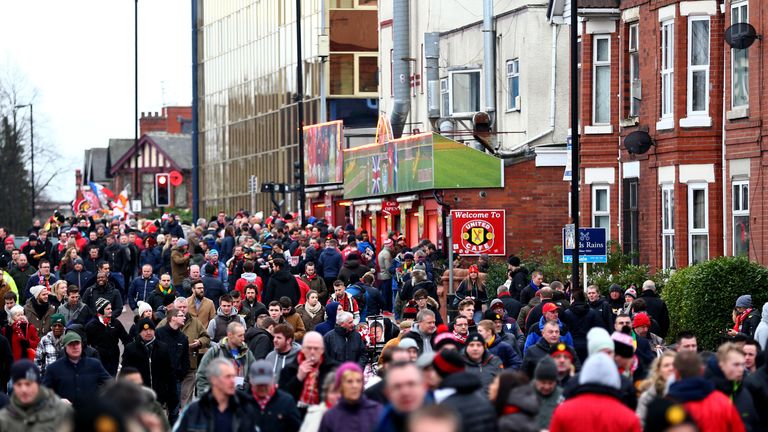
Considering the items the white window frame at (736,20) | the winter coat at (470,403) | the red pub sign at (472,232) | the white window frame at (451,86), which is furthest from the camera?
the white window frame at (451,86)

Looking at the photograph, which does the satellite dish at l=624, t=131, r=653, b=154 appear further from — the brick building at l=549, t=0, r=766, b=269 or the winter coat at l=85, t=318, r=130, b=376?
the winter coat at l=85, t=318, r=130, b=376

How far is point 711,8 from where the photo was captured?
105 ft

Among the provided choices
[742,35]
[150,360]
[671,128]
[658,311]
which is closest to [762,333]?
[658,311]

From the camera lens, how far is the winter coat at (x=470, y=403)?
10.8 metres

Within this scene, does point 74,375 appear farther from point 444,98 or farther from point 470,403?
point 444,98

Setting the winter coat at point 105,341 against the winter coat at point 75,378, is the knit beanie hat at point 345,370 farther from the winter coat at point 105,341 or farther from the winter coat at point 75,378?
the winter coat at point 105,341

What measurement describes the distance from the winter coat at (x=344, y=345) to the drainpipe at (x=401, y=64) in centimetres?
3076

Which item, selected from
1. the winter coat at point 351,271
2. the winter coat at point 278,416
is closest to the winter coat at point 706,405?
Answer: the winter coat at point 278,416

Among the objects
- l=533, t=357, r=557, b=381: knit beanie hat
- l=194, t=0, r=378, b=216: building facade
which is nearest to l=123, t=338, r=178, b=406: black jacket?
l=533, t=357, r=557, b=381: knit beanie hat

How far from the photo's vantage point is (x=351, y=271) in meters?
30.7

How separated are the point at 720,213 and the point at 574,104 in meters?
4.78

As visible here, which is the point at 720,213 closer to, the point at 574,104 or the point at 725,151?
the point at 725,151

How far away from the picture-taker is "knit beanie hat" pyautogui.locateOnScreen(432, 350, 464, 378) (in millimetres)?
12344

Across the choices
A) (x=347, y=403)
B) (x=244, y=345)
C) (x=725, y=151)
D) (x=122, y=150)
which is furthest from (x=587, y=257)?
(x=122, y=150)
